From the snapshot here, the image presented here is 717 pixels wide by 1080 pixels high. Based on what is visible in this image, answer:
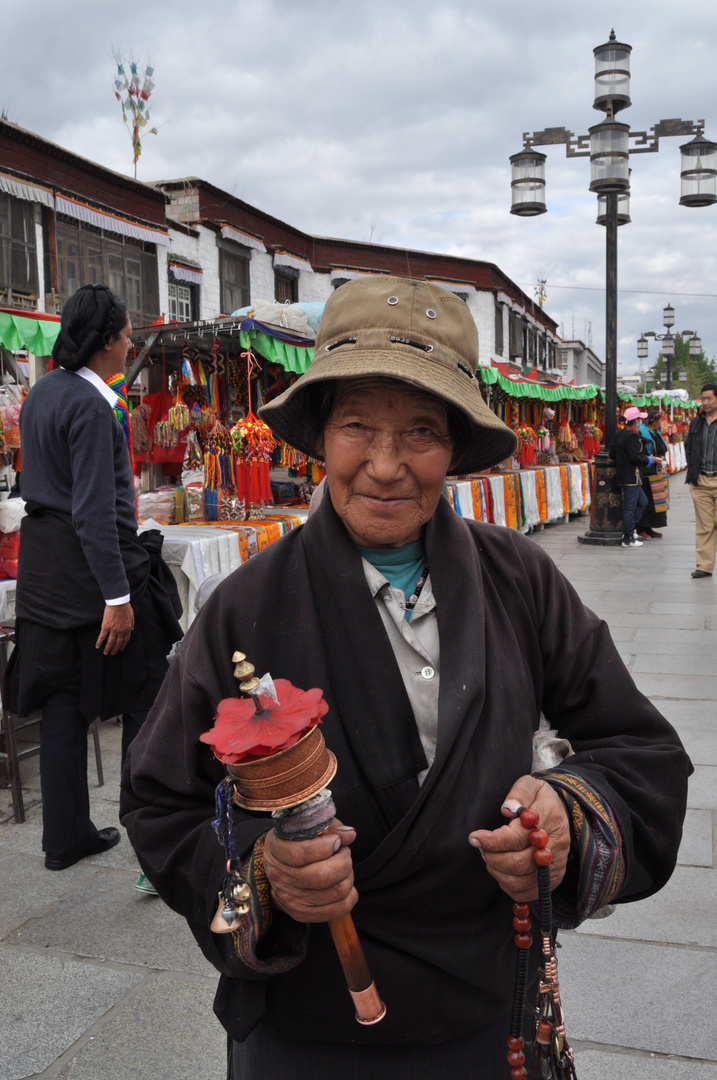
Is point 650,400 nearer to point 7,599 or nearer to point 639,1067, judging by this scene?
point 7,599

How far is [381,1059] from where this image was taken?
1.22 m

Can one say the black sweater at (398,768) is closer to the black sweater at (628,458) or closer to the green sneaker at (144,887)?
the green sneaker at (144,887)

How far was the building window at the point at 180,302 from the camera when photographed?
16153 mm

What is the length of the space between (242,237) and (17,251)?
629 centimetres

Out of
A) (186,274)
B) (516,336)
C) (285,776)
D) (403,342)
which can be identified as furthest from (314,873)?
(516,336)

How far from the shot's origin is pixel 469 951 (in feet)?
3.85

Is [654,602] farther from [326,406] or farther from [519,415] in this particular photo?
[326,406]

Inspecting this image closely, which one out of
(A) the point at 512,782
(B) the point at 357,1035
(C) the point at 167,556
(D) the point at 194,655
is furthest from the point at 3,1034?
(C) the point at 167,556

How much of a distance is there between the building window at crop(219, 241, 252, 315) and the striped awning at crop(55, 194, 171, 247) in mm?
2098

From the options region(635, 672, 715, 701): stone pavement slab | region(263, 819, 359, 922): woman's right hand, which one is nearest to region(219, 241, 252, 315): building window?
region(635, 672, 715, 701): stone pavement slab

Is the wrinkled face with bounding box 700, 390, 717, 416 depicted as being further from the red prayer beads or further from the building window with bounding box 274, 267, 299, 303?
the building window with bounding box 274, 267, 299, 303

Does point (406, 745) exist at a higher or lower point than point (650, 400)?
lower

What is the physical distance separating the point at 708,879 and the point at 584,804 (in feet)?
7.98

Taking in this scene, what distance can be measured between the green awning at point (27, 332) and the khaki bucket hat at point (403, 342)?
4.68 meters
